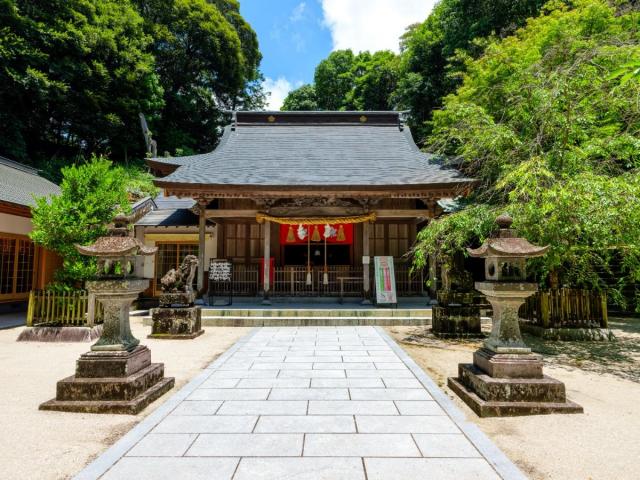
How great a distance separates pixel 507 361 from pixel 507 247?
1310 millimetres

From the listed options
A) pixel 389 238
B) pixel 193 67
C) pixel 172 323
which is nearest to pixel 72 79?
pixel 193 67

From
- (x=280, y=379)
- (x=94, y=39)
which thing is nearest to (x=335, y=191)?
(x=280, y=379)

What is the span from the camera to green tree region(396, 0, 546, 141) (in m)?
A: 19.4

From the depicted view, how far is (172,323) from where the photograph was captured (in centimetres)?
768

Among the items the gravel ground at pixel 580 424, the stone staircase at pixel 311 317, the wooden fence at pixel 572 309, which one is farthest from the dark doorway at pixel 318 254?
the gravel ground at pixel 580 424

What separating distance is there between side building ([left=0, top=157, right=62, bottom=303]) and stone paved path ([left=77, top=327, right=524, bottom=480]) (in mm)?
10054

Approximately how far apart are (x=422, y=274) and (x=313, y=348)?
602 centimetres

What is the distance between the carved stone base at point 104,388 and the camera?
3715mm

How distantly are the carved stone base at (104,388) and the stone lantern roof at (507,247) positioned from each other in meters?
4.37

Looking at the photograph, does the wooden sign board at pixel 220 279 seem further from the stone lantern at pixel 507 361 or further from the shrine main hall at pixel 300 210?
the stone lantern at pixel 507 361

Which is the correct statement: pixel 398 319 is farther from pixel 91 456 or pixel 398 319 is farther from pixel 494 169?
pixel 91 456

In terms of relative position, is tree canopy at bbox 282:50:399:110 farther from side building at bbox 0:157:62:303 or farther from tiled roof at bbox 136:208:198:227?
side building at bbox 0:157:62:303

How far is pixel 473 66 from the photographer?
13375mm

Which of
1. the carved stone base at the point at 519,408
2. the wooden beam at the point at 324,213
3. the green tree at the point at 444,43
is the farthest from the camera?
the green tree at the point at 444,43
